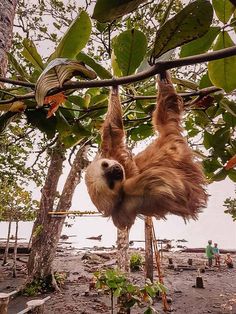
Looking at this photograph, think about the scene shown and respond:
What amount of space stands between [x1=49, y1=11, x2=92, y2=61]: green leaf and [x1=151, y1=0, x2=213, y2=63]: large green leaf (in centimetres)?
30

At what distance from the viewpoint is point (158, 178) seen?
1.40m

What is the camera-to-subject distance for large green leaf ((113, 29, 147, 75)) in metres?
1.24

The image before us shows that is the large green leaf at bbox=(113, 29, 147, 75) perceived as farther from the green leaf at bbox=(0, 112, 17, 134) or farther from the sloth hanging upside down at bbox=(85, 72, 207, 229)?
the green leaf at bbox=(0, 112, 17, 134)

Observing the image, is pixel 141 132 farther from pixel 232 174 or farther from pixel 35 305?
pixel 35 305

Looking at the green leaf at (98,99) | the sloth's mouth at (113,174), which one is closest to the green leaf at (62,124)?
the green leaf at (98,99)

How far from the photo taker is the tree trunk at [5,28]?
1.30m

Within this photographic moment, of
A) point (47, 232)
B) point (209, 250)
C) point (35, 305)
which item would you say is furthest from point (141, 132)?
point (209, 250)

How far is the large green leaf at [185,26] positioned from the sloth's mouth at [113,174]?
2.15ft

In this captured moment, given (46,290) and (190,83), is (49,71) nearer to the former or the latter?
(190,83)

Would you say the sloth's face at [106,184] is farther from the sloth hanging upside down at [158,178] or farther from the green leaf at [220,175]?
the green leaf at [220,175]

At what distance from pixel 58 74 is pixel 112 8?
0.25 metres

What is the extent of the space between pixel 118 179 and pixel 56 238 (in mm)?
10923

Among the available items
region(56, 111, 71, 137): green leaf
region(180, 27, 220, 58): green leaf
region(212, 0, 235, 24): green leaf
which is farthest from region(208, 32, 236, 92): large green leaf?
region(56, 111, 71, 137): green leaf

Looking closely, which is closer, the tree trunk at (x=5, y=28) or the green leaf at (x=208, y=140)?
the tree trunk at (x=5, y=28)
